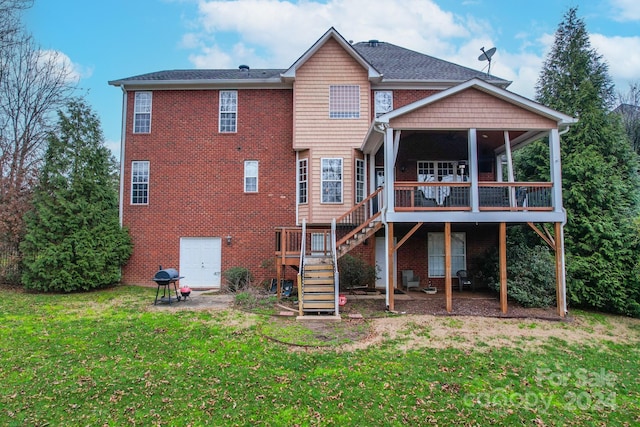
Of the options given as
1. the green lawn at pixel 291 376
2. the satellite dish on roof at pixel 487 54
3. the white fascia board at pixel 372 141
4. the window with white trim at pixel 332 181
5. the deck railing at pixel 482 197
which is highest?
the satellite dish on roof at pixel 487 54

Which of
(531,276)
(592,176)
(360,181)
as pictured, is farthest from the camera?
(360,181)

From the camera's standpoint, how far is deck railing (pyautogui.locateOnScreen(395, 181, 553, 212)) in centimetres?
973

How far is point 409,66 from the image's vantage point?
14.8 metres

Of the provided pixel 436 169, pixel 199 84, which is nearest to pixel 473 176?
pixel 436 169

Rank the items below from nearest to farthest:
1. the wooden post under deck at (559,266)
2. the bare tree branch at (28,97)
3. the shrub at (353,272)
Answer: the wooden post under deck at (559,266) < the shrub at (353,272) < the bare tree branch at (28,97)

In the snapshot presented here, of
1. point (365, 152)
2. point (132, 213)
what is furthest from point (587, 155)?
point (132, 213)

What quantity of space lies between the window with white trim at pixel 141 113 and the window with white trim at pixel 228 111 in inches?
116

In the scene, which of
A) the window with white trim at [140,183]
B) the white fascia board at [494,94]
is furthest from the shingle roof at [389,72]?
the white fascia board at [494,94]

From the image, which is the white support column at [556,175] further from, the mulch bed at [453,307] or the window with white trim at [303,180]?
the window with white trim at [303,180]

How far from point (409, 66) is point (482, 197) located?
7.50 metres

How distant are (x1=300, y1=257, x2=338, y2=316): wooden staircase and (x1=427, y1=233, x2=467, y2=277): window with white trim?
17.0 ft

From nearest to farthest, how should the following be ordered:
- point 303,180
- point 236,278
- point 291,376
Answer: point 291,376, point 236,278, point 303,180

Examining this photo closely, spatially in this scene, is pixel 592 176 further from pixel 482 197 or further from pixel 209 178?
pixel 209 178

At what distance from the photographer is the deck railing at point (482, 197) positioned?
9.73m
